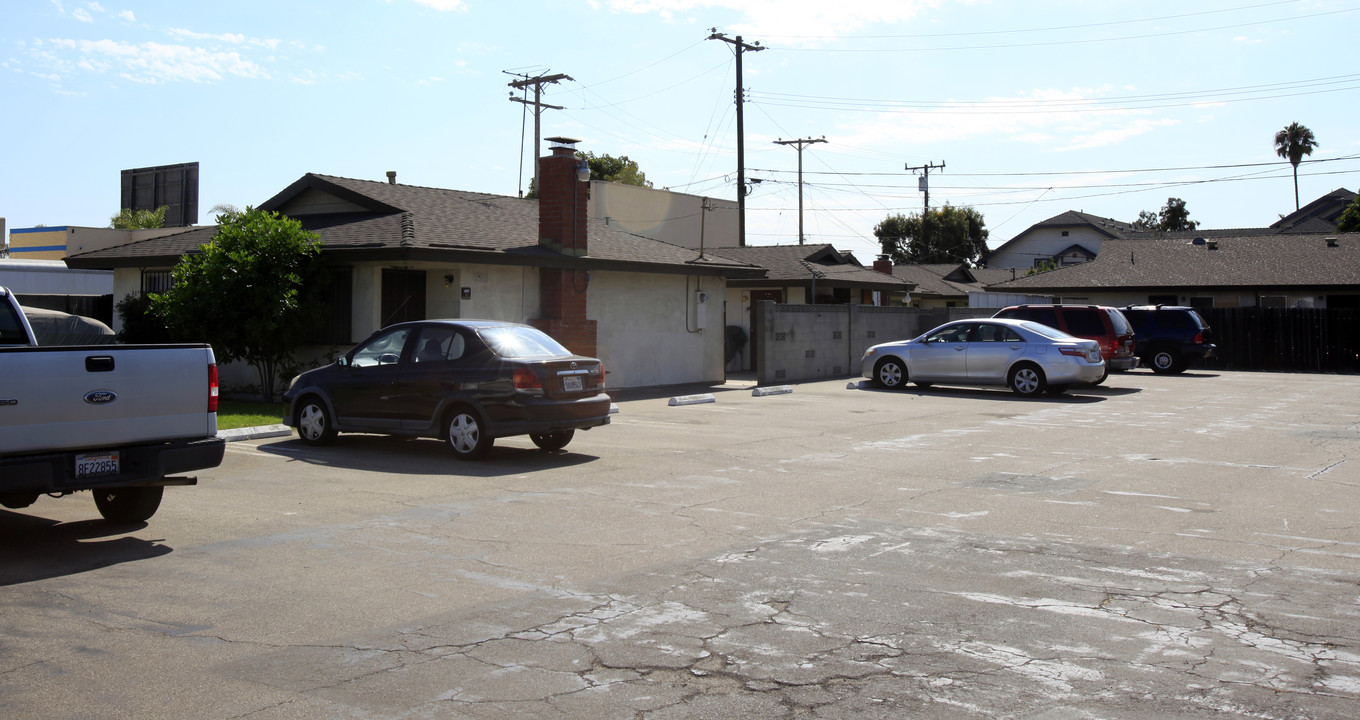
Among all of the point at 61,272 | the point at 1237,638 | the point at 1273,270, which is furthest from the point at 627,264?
the point at 1273,270

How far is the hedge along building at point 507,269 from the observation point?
19.3 meters

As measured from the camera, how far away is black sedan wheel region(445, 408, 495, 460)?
12.2m

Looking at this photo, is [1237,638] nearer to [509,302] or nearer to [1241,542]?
[1241,542]

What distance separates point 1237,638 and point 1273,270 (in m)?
37.5

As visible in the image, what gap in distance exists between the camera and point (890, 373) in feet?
75.4

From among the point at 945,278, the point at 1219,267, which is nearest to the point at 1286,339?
the point at 1219,267

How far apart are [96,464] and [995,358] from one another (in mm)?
17263

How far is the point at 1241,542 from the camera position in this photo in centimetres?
816

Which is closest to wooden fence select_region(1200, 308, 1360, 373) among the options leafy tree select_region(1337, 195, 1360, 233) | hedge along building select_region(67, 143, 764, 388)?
hedge along building select_region(67, 143, 764, 388)

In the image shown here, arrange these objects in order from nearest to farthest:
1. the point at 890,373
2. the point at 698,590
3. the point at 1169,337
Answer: the point at 698,590, the point at 890,373, the point at 1169,337

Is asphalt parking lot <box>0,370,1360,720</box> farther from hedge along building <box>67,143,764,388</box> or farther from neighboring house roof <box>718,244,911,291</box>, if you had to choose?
neighboring house roof <box>718,244,911,291</box>

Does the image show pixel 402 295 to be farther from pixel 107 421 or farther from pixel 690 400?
pixel 107 421

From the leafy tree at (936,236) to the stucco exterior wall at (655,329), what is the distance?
53677 mm

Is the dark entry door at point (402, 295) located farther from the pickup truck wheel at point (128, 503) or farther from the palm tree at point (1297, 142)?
the palm tree at point (1297, 142)
